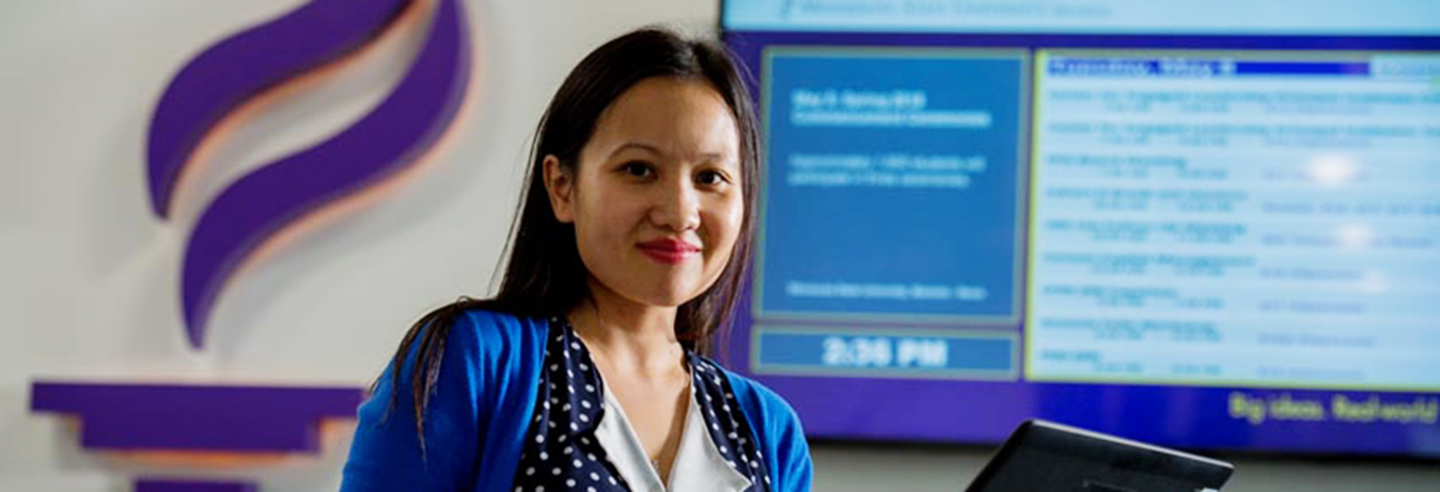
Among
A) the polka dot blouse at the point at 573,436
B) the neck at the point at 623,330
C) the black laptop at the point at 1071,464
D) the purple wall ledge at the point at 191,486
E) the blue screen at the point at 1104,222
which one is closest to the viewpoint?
the black laptop at the point at 1071,464

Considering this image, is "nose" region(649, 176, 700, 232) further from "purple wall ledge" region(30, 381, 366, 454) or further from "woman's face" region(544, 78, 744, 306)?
"purple wall ledge" region(30, 381, 366, 454)

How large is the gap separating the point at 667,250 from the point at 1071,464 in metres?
0.33

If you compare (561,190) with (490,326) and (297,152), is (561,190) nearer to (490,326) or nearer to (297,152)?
(490,326)

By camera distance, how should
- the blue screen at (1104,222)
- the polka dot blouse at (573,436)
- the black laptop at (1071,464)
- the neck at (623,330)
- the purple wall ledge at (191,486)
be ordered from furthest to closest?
the purple wall ledge at (191,486) → the blue screen at (1104,222) → the neck at (623,330) → the polka dot blouse at (573,436) → the black laptop at (1071,464)

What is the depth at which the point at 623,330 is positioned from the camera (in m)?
1.40

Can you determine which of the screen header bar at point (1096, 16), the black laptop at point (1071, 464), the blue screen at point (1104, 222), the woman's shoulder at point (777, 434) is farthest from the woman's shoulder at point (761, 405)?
the screen header bar at point (1096, 16)

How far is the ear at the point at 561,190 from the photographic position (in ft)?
4.47

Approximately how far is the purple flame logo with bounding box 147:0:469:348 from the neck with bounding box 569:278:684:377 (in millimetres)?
1606

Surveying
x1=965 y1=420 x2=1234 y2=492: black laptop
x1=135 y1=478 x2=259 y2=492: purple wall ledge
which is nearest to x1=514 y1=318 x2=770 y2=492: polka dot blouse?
x1=965 y1=420 x2=1234 y2=492: black laptop

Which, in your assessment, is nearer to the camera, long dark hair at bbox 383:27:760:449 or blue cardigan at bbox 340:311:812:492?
blue cardigan at bbox 340:311:812:492

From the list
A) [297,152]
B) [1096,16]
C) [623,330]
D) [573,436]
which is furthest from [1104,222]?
[573,436]

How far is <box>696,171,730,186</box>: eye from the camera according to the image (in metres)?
1.33

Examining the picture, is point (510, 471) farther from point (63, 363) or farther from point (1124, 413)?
point (63, 363)

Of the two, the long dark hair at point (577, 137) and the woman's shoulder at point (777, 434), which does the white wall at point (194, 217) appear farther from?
the long dark hair at point (577, 137)
